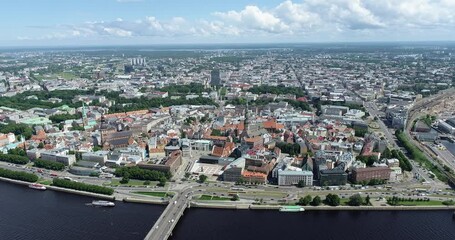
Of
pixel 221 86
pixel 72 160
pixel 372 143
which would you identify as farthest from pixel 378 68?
pixel 72 160

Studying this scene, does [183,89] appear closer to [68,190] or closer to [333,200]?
[68,190]

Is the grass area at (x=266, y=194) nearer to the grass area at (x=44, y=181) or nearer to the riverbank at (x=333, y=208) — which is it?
the riverbank at (x=333, y=208)

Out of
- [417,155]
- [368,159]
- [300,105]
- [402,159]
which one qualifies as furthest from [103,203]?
[300,105]

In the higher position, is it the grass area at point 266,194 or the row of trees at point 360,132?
the row of trees at point 360,132

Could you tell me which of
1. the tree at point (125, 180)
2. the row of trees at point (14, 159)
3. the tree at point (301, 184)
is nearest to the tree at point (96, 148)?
the row of trees at point (14, 159)

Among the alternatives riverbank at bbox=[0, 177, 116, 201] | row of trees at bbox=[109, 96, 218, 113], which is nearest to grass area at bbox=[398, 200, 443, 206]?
riverbank at bbox=[0, 177, 116, 201]

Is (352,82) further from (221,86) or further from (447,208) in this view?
(447,208)
